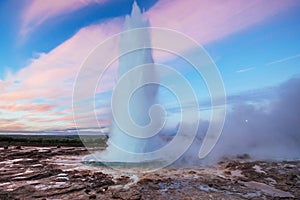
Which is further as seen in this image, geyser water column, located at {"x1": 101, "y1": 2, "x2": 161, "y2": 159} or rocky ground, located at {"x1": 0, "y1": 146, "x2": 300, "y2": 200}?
geyser water column, located at {"x1": 101, "y1": 2, "x2": 161, "y2": 159}

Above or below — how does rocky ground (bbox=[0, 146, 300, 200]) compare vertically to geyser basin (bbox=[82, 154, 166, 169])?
below

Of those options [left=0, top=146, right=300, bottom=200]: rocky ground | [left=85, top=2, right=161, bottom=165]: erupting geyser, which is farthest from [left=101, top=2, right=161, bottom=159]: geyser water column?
[left=0, top=146, right=300, bottom=200]: rocky ground

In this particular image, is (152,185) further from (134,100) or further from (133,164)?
(134,100)

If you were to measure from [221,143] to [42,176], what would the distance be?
22.1 metres

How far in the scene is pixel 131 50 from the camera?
23.0 meters

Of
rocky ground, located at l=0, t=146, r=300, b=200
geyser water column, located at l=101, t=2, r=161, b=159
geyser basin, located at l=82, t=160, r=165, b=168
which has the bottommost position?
rocky ground, located at l=0, t=146, r=300, b=200

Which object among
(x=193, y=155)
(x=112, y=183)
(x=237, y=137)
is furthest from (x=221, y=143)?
(x=112, y=183)

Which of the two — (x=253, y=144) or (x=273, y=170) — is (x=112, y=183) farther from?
A: (x=253, y=144)

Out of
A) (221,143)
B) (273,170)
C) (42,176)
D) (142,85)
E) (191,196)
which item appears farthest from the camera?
(221,143)

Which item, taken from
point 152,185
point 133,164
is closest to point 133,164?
point 133,164

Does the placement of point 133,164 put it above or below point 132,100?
below

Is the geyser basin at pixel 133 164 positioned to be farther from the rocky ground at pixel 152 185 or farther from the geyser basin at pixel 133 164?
the rocky ground at pixel 152 185

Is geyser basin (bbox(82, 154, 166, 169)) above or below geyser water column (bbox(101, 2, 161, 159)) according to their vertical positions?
below

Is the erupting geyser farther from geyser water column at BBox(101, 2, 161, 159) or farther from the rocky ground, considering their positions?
the rocky ground
